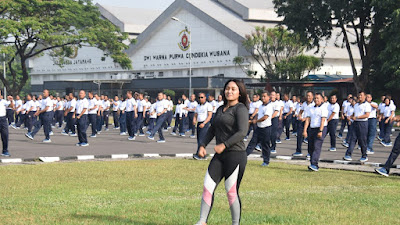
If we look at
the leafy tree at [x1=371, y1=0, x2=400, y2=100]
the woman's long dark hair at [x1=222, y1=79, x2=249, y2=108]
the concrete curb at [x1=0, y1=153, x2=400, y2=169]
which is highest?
the leafy tree at [x1=371, y1=0, x2=400, y2=100]

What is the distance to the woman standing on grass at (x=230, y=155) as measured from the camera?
7020 mm

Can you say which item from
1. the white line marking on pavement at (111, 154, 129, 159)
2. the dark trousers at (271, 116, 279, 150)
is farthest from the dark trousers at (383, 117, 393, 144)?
the white line marking on pavement at (111, 154, 129, 159)

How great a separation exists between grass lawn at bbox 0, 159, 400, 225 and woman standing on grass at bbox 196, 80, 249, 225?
739mm

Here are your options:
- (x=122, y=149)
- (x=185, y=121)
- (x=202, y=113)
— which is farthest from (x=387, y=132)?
(x=185, y=121)

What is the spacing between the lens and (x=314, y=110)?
15219 mm

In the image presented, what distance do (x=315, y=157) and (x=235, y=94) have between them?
783cm

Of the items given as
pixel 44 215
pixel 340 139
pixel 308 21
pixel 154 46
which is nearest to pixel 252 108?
pixel 340 139

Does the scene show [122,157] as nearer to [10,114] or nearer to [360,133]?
[360,133]

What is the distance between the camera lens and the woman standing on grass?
7.02 meters

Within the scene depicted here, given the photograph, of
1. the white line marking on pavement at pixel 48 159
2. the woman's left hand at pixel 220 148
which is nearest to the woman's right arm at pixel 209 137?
the woman's left hand at pixel 220 148

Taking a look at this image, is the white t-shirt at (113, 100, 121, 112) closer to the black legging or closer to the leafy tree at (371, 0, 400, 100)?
the leafy tree at (371, 0, 400, 100)

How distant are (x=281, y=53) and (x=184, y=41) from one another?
59.7 feet

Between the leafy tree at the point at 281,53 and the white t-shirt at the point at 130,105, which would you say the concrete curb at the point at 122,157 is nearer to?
the white t-shirt at the point at 130,105

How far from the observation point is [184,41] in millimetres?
76688
